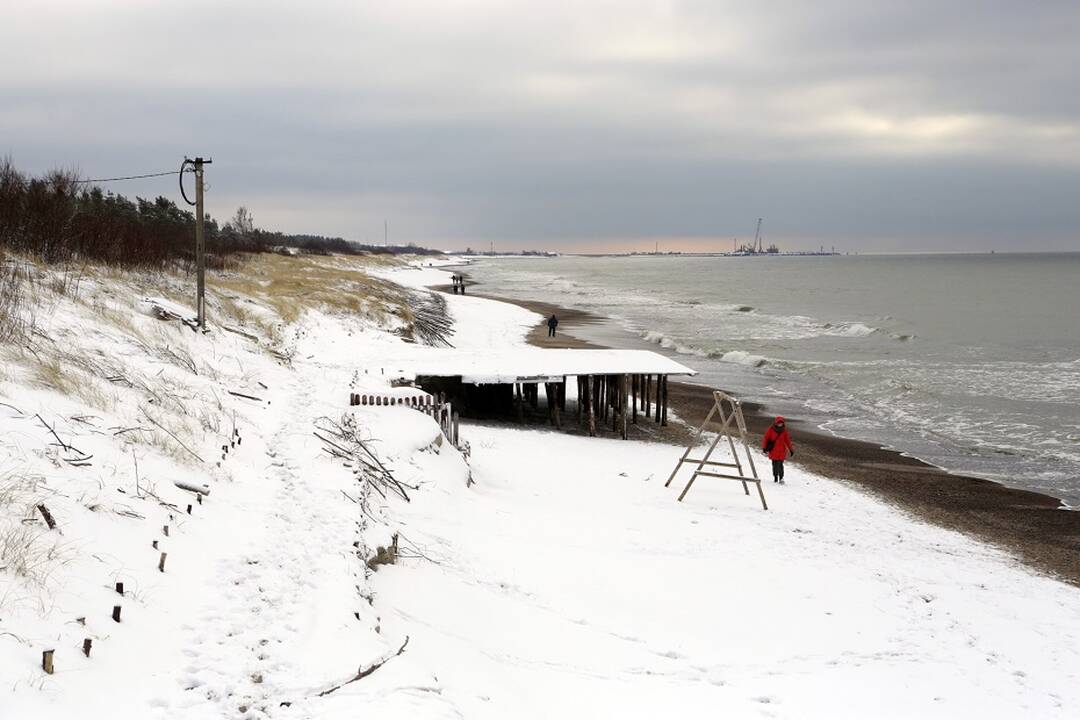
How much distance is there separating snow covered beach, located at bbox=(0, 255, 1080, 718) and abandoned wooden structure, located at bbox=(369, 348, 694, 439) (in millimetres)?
5741

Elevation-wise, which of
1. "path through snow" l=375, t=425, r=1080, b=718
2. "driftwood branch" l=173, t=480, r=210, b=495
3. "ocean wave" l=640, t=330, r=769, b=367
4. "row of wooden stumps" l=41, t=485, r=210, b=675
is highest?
"ocean wave" l=640, t=330, r=769, b=367

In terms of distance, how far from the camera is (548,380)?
21.0 metres

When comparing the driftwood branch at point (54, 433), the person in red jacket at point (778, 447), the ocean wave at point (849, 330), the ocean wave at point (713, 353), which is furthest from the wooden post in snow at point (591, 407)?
the ocean wave at point (849, 330)

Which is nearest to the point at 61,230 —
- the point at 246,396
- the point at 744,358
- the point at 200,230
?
the point at 200,230

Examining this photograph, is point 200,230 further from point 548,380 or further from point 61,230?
point 548,380

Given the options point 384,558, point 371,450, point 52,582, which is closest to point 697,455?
point 371,450

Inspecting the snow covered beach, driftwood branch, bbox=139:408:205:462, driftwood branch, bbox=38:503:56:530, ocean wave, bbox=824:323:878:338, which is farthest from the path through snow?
ocean wave, bbox=824:323:878:338

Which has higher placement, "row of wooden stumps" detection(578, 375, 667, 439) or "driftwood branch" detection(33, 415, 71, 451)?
"driftwood branch" detection(33, 415, 71, 451)

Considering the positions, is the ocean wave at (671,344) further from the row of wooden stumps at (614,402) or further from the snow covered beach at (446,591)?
the snow covered beach at (446,591)

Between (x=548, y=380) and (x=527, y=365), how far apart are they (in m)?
1.08

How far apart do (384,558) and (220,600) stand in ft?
6.98

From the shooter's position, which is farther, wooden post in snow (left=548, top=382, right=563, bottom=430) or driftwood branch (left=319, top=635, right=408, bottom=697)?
wooden post in snow (left=548, top=382, right=563, bottom=430)

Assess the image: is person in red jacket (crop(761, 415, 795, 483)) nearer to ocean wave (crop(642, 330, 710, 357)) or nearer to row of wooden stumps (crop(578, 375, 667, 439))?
row of wooden stumps (crop(578, 375, 667, 439))

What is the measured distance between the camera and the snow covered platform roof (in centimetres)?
2056
